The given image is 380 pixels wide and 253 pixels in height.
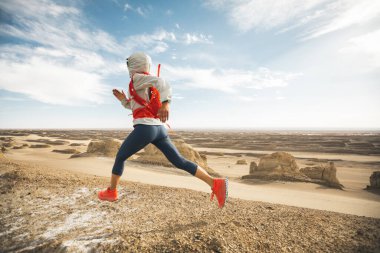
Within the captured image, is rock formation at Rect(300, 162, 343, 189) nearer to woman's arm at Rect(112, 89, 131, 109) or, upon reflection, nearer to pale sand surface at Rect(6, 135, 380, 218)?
pale sand surface at Rect(6, 135, 380, 218)

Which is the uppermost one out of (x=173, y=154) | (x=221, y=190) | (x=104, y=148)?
(x=173, y=154)

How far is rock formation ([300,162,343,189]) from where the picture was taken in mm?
10906

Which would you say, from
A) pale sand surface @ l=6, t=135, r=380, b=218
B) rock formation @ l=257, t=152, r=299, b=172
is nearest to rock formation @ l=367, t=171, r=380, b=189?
pale sand surface @ l=6, t=135, r=380, b=218

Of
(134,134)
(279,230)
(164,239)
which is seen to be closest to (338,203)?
(279,230)

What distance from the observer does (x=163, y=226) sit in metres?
3.23

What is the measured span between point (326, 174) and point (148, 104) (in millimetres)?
11151

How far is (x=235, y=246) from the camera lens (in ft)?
8.76

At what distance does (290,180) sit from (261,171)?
Result: 181 cm

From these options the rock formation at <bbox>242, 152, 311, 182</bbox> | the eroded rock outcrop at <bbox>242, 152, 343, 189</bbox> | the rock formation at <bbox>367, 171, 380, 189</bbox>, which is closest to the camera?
the rock formation at <bbox>367, 171, 380, 189</bbox>

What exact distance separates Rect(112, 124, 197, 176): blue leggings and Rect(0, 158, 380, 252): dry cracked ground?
0.83 m

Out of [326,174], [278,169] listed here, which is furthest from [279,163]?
[326,174]

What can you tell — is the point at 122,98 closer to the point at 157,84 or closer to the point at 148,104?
the point at 148,104

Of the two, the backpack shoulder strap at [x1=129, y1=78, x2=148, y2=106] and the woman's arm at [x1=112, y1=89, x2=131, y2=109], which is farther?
the woman's arm at [x1=112, y1=89, x2=131, y2=109]

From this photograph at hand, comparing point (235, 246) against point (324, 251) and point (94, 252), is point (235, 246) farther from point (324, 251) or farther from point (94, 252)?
point (94, 252)
